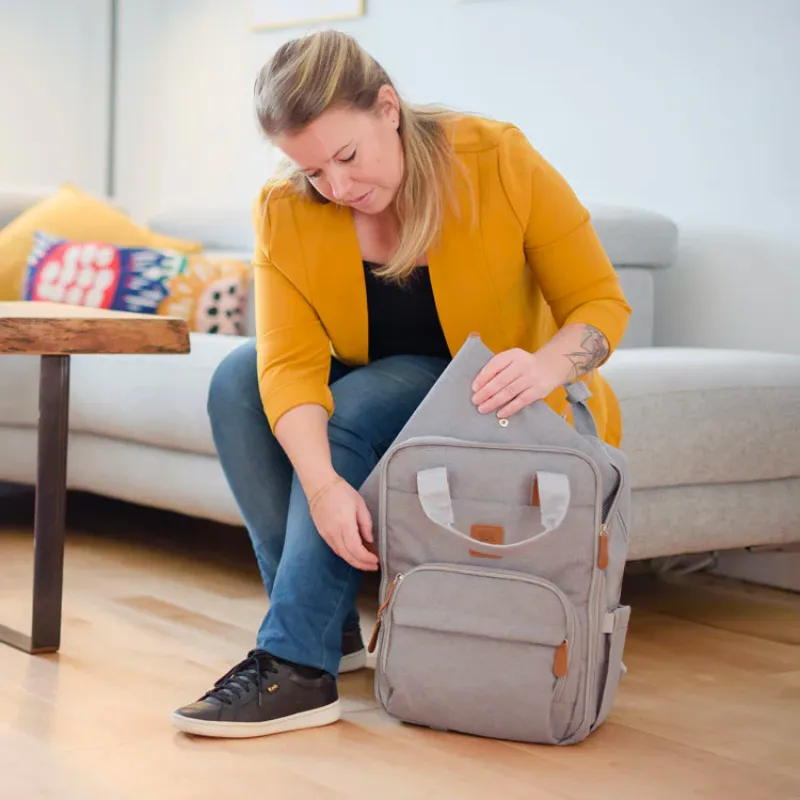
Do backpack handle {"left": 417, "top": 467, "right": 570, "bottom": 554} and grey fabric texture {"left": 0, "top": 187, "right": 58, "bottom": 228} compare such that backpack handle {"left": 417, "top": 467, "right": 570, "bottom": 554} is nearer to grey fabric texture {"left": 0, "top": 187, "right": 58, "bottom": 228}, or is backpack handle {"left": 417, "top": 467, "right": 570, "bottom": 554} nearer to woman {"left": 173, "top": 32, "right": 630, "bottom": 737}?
woman {"left": 173, "top": 32, "right": 630, "bottom": 737}

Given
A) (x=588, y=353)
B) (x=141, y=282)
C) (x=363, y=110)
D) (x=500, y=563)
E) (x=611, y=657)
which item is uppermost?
(x=363, y=110)

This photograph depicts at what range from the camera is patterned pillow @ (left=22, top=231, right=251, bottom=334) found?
2689 mm

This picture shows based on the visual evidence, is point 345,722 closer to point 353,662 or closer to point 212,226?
point 353,662

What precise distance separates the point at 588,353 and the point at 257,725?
55cm

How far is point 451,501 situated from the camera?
142 centimetres

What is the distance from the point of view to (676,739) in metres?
1.50

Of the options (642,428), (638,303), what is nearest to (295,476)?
(642,428)

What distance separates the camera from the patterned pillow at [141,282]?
106 inches

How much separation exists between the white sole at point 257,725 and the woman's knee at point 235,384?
0.38 m

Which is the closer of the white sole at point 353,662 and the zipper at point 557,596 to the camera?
the zipper at point 557,596

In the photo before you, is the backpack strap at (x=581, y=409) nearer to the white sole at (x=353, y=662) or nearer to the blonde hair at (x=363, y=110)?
the blonde hair at (x=363, y=110)

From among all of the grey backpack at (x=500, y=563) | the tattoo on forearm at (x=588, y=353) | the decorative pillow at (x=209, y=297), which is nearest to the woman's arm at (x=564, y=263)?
the tattoo on forearm at (x=588, y=353)

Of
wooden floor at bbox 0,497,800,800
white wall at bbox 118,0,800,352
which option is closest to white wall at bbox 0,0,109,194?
white wall at bbox 118,0,800,352

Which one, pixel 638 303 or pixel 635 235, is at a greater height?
pixel 635 235
